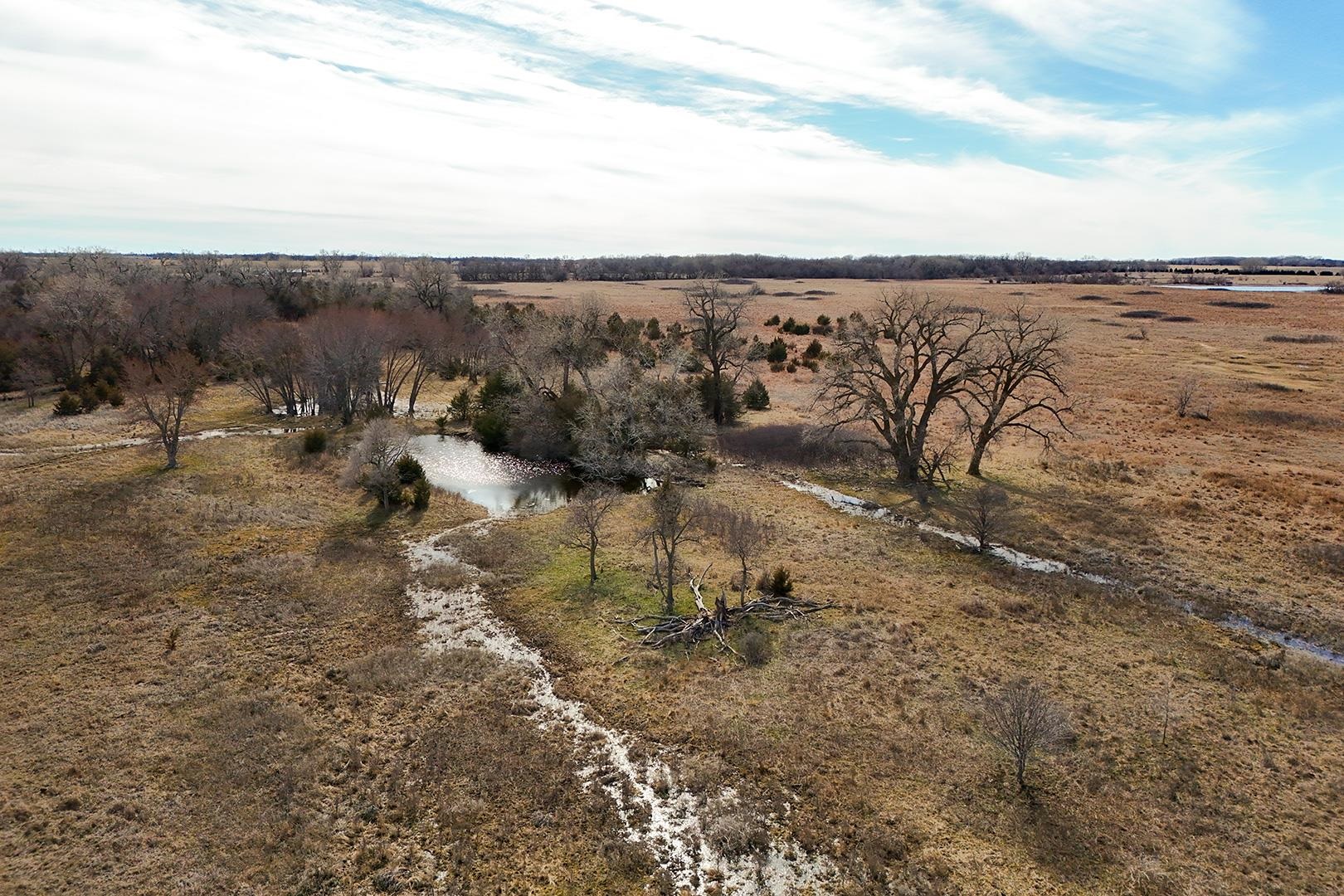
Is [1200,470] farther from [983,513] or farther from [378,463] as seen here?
[378,463]

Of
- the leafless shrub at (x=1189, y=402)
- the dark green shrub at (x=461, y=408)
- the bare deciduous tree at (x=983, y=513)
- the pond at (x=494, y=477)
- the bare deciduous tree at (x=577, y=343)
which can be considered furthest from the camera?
the dark green shrub at (x=461, y=408)

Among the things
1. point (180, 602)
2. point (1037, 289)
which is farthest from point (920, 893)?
point (1037, 289)

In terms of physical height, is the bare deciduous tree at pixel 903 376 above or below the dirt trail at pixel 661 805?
above

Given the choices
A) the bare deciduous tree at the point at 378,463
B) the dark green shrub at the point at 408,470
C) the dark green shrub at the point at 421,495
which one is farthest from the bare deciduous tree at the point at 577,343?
the bare deciduous tree at the point at 378,463

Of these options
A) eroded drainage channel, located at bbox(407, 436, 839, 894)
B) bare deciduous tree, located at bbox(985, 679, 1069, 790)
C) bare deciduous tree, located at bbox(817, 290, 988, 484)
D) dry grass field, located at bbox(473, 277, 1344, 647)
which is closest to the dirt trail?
eroded drainage channel, located at bbox(407, 436, 839, 894)

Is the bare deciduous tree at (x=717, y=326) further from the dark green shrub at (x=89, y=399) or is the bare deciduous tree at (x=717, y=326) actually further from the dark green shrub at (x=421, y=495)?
the dark green shrub at (x=89, y=399)

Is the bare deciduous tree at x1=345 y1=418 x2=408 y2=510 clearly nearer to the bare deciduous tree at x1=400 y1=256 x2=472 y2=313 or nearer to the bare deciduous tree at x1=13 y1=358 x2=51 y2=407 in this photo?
the bare deciduous tree at x1=13 y1=358 x2=51 y2=407

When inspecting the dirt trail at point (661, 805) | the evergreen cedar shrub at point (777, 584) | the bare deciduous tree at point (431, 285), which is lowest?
the dirt trail at point (661, 805)
